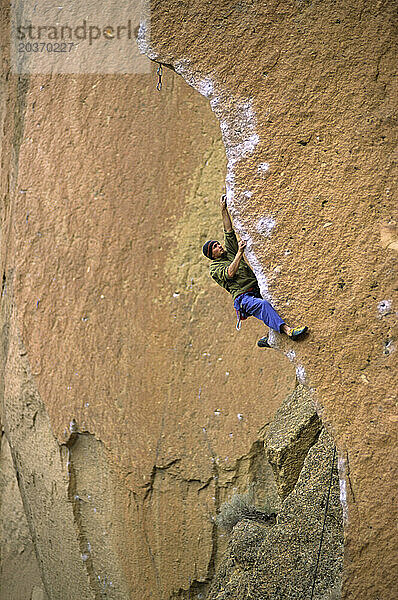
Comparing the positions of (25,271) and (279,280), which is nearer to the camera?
(279,280)

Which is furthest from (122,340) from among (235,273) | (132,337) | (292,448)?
(235,273)

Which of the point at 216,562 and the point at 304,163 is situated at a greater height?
the point at 304,163

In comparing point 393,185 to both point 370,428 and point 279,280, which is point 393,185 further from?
point 370,428

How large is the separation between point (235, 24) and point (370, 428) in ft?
5.81

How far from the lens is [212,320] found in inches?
197

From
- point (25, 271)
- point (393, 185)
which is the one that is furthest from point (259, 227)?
point (25, 271)

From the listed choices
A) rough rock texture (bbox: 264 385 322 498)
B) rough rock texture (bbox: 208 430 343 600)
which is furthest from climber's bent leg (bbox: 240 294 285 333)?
rough rock texture (bbox: 264 385 322 498)

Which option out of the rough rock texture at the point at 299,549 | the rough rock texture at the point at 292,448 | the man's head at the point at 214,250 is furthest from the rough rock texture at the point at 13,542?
the man's head at the point at 214,250

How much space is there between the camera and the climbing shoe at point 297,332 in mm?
2641

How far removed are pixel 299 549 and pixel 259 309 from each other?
1.41m

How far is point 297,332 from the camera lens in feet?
8.66

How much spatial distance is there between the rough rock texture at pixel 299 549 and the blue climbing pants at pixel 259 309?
1.00 meters

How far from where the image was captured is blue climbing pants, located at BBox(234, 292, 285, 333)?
106 inches

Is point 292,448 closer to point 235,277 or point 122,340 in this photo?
point 235,277
